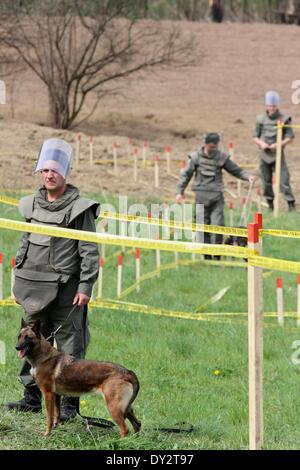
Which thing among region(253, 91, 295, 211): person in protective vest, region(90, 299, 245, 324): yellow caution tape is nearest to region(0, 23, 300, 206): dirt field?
region(253, 91, 295, 211): person in protective vest

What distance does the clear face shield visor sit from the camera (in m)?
8.24

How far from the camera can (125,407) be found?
753cm

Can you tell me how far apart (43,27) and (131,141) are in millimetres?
3065

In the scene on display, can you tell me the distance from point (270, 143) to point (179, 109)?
1099cm

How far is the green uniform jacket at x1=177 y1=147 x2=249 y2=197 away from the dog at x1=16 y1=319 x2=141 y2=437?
7730mm

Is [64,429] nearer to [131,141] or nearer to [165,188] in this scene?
[165,188]

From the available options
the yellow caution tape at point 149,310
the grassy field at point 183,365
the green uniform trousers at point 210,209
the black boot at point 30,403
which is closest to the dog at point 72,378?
the grassy field at point 183,365

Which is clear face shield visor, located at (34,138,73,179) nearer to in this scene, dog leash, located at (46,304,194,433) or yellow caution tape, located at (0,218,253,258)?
yellow caution tape, located at (0,218,253,258)

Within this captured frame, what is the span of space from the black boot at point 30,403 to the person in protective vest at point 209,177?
708 centimetres

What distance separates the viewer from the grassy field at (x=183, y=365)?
7.79m

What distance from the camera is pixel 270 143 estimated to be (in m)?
19.2

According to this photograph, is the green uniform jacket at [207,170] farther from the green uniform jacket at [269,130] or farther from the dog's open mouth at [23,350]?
the dog's open mouth at [23,350]

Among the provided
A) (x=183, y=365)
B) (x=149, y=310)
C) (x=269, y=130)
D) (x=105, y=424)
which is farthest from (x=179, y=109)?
(x=105, y=424)
